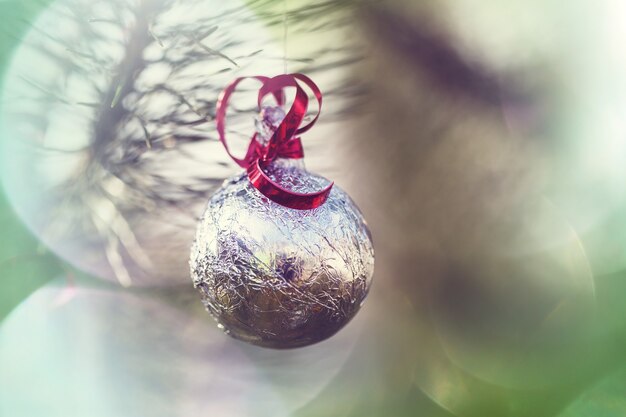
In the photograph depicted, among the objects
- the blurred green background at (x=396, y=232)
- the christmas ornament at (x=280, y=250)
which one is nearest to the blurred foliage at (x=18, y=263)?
the blurred green background at (x=396, y=232)

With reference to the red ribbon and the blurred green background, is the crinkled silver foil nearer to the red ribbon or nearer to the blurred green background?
the red ribbon

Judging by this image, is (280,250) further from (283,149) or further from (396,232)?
(396,232)

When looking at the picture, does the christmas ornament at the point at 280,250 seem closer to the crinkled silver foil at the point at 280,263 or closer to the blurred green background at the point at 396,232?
the crinkled silver foil at the point at 280,263

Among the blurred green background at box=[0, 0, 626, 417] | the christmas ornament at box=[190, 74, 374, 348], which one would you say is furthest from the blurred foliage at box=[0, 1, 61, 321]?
the christmas ornament at box=[190, 74, 374, 348]

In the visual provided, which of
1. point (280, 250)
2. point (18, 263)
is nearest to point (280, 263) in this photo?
point (280, 250)

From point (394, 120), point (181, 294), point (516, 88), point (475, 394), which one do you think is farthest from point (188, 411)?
point (516, 88)

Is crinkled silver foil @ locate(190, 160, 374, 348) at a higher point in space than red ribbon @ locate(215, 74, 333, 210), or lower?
lower

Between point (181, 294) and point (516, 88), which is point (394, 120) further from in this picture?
point (181, 294)
